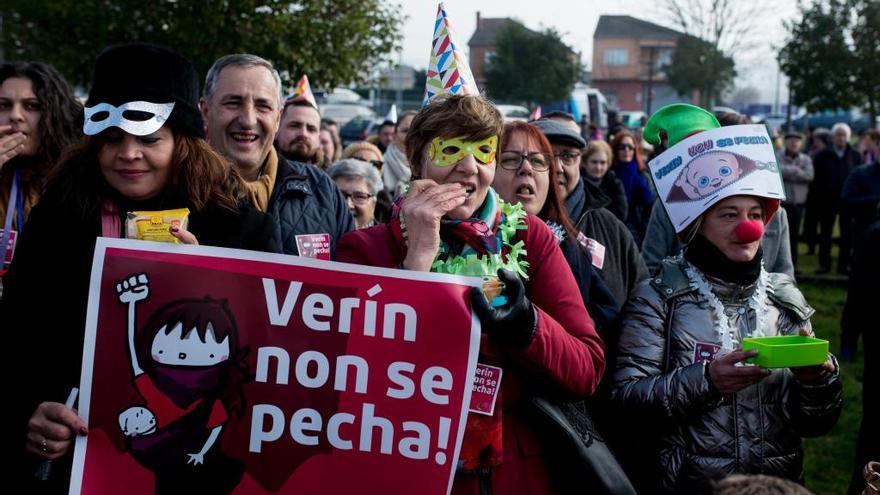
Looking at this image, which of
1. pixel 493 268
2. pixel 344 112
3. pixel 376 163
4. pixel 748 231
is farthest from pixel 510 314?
pixel 344 112

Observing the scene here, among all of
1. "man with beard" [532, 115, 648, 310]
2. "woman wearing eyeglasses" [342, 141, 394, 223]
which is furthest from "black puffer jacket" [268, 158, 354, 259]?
"woman wearing eyeglasses" [342, 141, 394, 223]

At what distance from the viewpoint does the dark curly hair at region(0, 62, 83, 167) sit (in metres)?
4.11

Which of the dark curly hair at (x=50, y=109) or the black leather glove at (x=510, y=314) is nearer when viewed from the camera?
the black leather glove at (x=510, y=314)

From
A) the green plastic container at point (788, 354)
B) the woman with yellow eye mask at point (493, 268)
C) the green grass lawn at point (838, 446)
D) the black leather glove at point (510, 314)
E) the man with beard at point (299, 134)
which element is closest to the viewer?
the black leather glove at point (510, 314)

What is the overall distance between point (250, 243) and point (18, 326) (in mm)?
697

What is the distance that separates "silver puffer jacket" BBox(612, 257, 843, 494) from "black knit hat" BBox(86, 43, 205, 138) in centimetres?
162

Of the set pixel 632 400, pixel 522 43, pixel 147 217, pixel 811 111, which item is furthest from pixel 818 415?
pixel 522 43

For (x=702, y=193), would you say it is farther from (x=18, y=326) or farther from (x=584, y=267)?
(x=18, y=326)

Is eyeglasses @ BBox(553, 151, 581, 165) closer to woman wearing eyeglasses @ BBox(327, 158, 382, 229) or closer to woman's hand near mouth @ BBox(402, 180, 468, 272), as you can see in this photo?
woman wearing eyeglasses @ BBox(327, 158, 382, 229)

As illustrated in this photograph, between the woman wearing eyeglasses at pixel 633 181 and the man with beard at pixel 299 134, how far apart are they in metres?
3.44

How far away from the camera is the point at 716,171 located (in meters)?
3.19

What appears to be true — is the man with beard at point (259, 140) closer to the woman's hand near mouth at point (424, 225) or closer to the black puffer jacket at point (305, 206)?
the black puffer jacket at point (305, 206)

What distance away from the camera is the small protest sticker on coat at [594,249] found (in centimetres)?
393

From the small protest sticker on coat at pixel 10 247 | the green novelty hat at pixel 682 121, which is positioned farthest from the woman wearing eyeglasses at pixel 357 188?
the green novelty hat at pixel 682 121
